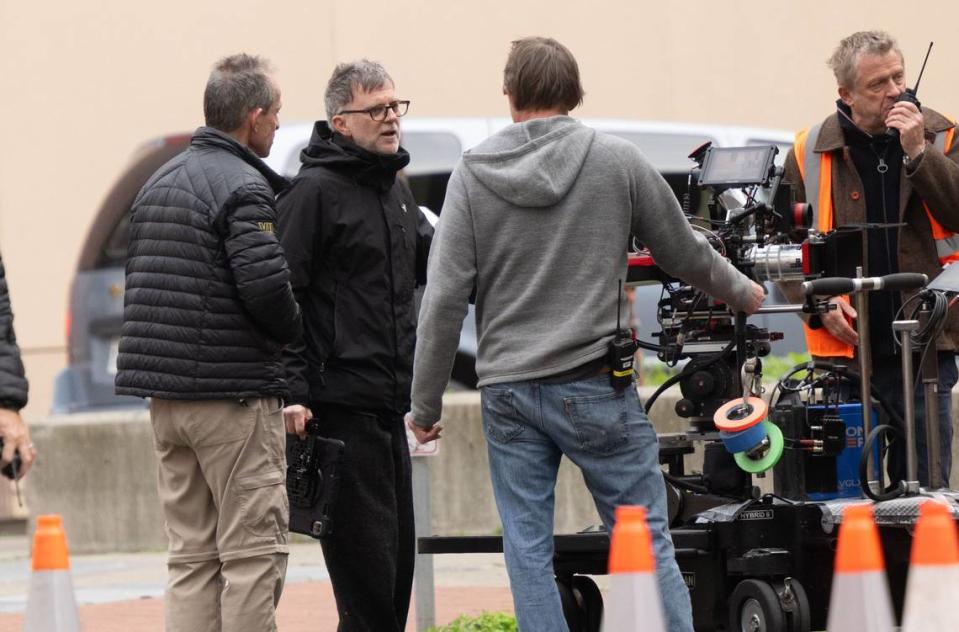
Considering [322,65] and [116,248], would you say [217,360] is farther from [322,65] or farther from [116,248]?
[322,65]

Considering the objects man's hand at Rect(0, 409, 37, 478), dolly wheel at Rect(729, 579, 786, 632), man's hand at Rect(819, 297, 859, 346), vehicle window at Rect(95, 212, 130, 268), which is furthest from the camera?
vehicle window at Rect(95, 212, 130, 268)

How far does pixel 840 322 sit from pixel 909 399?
604mm

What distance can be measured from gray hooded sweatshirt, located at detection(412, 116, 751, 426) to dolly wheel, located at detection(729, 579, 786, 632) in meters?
1.13

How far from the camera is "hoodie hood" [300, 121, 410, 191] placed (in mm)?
6273

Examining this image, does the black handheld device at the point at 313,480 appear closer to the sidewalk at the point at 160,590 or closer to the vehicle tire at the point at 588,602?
the vehicle tire at the point at 588,602

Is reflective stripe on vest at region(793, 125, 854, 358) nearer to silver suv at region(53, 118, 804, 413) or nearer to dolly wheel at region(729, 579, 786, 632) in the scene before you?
dolly wheel at region(729, 579, 786, 632)

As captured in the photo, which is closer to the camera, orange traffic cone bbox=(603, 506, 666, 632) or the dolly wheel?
orange traffic cone bbox=(603, 506, 666, 632)

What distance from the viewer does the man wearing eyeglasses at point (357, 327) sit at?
6203 millimetres

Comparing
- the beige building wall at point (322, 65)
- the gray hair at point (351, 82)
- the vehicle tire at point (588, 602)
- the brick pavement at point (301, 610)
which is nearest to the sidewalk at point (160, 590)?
the brick pavement at point (301, 610)

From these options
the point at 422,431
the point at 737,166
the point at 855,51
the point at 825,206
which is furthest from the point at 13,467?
the point at 855,51

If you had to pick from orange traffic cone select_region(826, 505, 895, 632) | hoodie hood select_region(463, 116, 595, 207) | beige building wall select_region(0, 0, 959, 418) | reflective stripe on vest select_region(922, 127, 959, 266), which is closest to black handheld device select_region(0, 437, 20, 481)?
hoodie hood select_region(463, 116, 595, 207)

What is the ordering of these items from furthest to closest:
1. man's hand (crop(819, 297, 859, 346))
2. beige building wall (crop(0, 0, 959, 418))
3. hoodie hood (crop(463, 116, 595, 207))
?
beige building wall (crop(0, 0, 959, 418)) < man's hand (crop(819, 297, 859, 346)) < hoodie hood (crop(463, 116, 595, 207))

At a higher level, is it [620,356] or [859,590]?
[620,356]

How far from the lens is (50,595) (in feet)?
15.4
